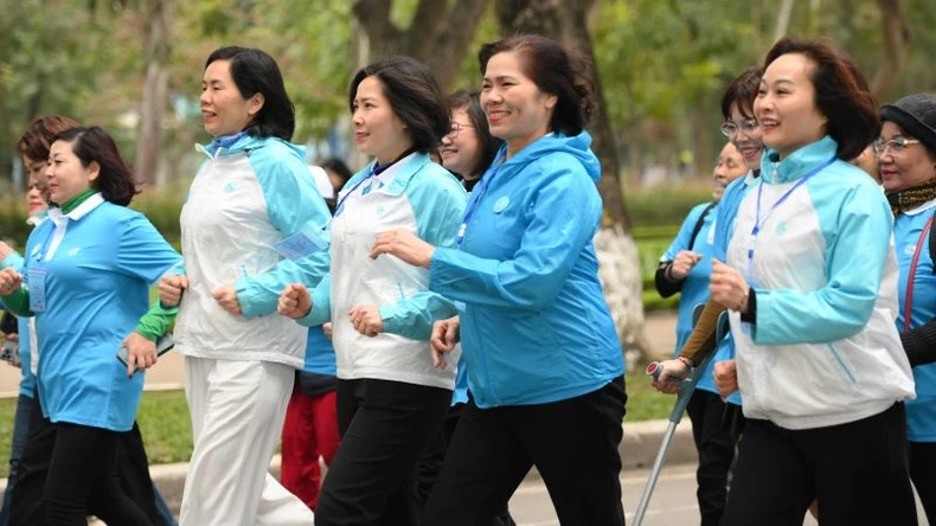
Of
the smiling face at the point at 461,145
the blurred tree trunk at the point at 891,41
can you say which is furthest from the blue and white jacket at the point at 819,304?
the blurred tree trunk at the point at 891,41

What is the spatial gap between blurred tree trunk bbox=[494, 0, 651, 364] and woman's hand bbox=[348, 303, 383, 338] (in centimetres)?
738

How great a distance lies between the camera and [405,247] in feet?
15.2

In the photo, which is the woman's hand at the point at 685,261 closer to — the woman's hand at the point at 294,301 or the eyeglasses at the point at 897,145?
the eyeglasses at the point at 897,145

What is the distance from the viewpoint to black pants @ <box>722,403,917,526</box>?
4.30 m

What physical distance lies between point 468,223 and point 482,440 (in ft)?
2.03

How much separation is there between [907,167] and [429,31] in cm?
1138

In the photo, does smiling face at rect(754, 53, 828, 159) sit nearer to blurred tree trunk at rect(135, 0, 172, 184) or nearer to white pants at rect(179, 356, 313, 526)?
white pants at rect(179, 356, 313, 526)

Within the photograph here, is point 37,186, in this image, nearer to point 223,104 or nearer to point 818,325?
point 223,104

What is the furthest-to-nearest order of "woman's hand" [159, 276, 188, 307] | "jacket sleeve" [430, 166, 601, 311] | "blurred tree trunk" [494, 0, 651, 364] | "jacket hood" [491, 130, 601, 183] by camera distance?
"blurred tree trunk" [494, 0, 651, 364]
"woman's hand" [159, 276, 188, 307]
"jacket hood" [491, 130, 601, 183]
"jacket sleeve" [430, 166, 601, 311]

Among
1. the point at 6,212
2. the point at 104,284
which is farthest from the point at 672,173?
the point at 104,284

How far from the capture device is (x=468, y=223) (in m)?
4.90

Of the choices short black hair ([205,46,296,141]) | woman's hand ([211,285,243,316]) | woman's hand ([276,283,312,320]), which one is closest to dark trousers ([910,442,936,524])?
woman's hand ([276,283,312,320])

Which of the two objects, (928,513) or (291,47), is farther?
(291,47)

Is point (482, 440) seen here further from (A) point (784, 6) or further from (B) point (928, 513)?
(A) point (784, 6)
